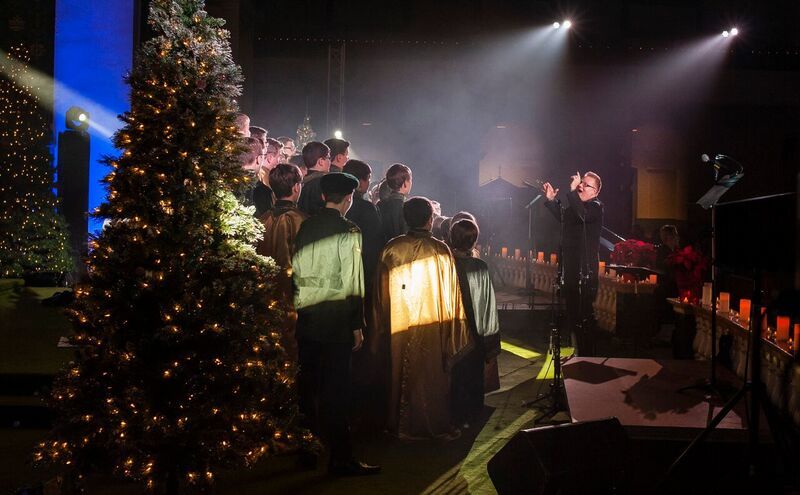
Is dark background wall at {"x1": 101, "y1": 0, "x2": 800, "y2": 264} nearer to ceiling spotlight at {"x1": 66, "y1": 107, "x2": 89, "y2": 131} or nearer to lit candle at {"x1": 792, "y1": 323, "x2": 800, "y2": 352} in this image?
ceiling spotlight at {"x1": 66, "y1": 107, "x2": 89, "y2": 131}

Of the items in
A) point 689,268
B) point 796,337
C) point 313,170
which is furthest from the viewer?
point 689,268

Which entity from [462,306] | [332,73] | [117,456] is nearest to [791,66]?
[332,73]

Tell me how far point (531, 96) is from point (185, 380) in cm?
1594

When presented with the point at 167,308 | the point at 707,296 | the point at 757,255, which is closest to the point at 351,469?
the point at 167,308

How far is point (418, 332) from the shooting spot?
5.14 meters

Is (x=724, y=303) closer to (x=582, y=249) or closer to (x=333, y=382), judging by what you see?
(x=582, y=249)

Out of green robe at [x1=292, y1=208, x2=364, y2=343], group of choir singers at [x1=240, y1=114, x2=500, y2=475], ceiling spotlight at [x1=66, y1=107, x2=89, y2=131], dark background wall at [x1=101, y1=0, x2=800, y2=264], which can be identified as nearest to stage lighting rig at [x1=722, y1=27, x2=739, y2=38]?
dark background wall at [x1=101, y1=0, x2=800, y2=264]

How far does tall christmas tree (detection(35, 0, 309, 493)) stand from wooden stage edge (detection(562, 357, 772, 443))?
2.42 metres

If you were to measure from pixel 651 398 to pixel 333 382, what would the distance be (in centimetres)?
247

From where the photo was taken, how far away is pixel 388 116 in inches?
704

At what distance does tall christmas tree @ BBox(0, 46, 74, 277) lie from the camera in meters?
10.6

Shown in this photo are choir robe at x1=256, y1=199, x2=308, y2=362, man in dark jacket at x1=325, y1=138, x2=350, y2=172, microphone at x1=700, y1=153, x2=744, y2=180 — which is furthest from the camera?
man in dark jacket at x1=325, y1=138, x2=350, y2=172

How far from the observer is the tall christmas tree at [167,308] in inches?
A: 147

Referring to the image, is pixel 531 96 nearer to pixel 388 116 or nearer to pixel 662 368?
pixel 388 116
